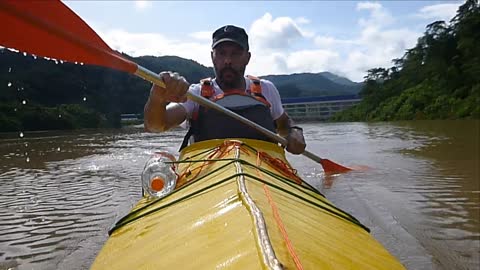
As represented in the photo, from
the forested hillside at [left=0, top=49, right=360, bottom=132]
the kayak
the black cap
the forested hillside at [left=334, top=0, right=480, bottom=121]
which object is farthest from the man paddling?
the forested hillside at [left=334, top=0, right=480, bottom=121]

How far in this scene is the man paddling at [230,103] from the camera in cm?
341

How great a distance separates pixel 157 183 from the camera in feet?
7.29

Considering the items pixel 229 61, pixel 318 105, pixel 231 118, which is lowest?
pixel 318 105

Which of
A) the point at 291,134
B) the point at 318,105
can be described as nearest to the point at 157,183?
the point at 291,134

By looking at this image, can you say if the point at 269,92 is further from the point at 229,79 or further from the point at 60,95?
the point at 60,95

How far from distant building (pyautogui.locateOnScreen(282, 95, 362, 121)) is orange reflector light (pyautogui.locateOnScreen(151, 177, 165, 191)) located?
60403 mm

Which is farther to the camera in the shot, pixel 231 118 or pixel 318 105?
pixel 318 105

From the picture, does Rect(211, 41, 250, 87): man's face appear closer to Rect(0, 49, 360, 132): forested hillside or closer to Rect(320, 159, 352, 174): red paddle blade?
Rect(320, 159, 352, 174): red paddle blade

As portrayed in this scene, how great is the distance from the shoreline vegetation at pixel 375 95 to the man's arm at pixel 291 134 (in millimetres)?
17754

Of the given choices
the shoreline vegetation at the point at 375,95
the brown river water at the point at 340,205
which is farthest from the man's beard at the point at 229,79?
the shoreline vegetation at the point at 375,95

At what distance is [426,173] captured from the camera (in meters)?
5.99

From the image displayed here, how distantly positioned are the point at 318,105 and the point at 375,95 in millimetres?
17256

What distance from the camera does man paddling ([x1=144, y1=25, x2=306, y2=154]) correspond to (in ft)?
11.2

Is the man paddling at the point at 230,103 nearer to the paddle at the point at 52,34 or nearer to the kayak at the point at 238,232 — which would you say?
the kayak at the point at 238,232
